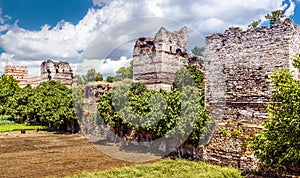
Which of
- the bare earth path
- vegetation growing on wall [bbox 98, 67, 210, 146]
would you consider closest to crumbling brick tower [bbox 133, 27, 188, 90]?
vegetation growing on wall [bbox 98, 67, 210, 146]

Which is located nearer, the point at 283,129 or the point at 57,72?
the point at 283,129

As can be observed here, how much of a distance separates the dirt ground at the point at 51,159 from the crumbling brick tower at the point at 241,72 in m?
4.51

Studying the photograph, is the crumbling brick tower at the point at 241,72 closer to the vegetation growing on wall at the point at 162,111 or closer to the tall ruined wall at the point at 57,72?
the vegetation growing on wall at the point at 162,111

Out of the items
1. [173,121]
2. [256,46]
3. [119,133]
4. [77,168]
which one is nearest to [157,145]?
[173,121]

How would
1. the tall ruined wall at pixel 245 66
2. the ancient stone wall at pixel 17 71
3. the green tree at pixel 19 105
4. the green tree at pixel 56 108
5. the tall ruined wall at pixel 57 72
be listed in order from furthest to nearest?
the ancient stone wall at pixel 17 71
the tall ruined wall at pixel 57 72
the green tree at pixel 19 105
the green tree at pixel 56 108
the tall ruined wall at pixel 245 66

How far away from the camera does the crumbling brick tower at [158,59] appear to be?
28.2 m

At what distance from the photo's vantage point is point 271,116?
8055mm

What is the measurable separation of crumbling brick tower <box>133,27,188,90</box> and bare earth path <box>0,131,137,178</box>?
12570 millimetres

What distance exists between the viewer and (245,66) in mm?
11312

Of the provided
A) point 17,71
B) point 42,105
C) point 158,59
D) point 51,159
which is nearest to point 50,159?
point 51,159

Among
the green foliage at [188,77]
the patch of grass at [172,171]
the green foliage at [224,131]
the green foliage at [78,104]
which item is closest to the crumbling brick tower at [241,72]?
the green foliage at [224,131]

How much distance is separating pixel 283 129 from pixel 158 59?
2133 cm

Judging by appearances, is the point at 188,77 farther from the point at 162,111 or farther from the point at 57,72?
the point at 57,72

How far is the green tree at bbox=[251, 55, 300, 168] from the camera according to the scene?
290 inches
